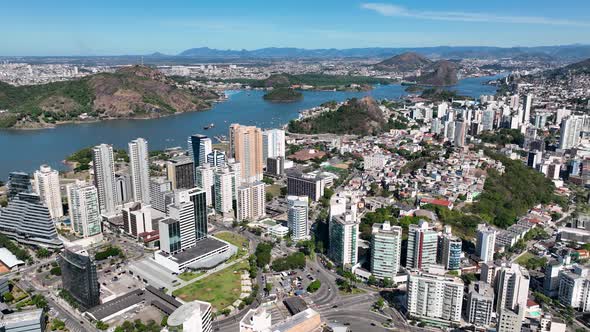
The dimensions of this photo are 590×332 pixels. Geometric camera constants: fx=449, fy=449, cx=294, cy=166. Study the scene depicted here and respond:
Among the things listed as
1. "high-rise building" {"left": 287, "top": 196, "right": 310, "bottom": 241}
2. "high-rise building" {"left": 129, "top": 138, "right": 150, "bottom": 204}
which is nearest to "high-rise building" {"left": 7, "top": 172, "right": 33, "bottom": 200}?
"high-rise building" {"left": 129, "top": 138, "right": 150, "bottom": 204}

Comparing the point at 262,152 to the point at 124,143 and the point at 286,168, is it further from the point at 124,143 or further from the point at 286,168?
the point at 124,143

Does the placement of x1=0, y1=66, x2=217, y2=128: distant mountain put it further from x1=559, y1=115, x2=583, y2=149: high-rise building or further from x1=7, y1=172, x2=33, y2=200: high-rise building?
x1=559, y1=115, x2=583, y2=149: high-rise building

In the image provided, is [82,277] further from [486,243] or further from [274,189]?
[486,243]

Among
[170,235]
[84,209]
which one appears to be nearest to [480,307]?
[170,235]

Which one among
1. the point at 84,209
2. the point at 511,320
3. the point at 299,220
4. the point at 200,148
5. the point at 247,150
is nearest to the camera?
the point at 511,320

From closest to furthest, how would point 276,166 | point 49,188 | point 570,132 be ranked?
point 49,188 → point 276,166 → point 570,132

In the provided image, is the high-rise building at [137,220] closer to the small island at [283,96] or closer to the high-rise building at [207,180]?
the high-rise building at [207,180]
